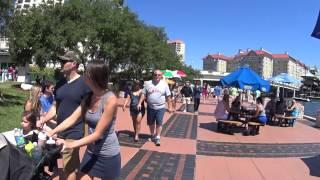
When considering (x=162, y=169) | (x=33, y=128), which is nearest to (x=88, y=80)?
(x=33, y=128)

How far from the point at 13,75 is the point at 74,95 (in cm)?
4661

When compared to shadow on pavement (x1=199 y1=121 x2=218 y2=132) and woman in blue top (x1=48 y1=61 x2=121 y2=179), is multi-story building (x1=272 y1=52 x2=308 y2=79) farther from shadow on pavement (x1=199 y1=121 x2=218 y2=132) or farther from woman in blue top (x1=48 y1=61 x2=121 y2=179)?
woman in blue top (x1=48 y1=61 x2=121 y2=179)

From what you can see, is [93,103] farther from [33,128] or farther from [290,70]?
[290,70]

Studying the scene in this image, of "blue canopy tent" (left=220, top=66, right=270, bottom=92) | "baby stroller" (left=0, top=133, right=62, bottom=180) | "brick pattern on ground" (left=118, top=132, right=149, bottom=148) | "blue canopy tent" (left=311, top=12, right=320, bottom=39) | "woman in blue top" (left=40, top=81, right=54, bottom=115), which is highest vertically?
"blue canopy tent" (left=311, top=12, right=320, bottom=39)

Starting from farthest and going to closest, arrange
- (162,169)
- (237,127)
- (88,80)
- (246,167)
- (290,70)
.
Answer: (290,70) → (237,127) → (246,167) → (162,169) → (88,80)

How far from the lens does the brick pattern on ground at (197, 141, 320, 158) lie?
33.1 feet

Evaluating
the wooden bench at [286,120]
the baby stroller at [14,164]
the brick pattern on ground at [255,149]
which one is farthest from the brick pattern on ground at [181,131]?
the baby stroller at [14,164]

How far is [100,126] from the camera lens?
11.9ft

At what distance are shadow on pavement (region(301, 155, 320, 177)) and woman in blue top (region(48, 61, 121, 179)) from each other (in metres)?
5.59

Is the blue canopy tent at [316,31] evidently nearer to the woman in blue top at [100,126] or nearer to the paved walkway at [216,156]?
the paved walkway at [216,156]

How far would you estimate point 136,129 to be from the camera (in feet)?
34.8

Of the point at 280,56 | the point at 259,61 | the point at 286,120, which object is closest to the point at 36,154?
the point at 286,120

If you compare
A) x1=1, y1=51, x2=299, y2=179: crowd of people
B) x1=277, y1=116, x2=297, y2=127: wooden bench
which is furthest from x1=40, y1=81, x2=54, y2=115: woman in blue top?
x1=277, y1=116, x2=297, y2=127: wooden bench

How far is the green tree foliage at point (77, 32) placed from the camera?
22.5 meters
